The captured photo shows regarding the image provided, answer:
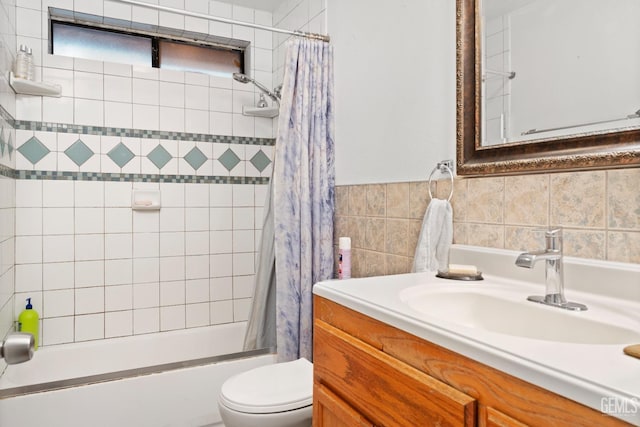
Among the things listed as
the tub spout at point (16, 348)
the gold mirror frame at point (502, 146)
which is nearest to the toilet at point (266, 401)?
the tub spout at point (16, 348)

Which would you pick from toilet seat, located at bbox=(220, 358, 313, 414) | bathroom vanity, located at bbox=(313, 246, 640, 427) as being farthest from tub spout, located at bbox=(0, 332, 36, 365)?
toilet seat, located at bbox=(220, 358, 313, 414)

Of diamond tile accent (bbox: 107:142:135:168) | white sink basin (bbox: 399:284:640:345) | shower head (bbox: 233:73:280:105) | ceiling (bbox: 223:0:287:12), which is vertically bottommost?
white sink basin (bbox: 399:284:640:345)

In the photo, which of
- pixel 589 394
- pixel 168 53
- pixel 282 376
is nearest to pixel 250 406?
pixel 282 376

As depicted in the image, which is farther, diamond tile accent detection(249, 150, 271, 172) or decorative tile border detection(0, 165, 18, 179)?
diamond tile accent detection(249, 150, 271, 172)

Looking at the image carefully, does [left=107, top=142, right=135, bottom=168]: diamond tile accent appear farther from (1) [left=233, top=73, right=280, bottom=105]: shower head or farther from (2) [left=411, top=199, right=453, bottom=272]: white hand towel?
(2) [left=411, top=199, right=453, bottom=272]: white hand towel

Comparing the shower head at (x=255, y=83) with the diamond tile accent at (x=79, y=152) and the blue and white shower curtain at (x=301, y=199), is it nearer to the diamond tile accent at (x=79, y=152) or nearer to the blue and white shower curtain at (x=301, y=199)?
the blue and white shower curtain at (x=301, y=199)

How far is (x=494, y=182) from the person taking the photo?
129 centimetres

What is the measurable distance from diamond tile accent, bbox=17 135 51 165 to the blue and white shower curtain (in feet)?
4.74

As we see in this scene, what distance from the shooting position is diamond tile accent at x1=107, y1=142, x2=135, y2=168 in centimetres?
258

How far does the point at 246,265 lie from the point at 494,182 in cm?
204

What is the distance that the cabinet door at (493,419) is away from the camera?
0.62 meters

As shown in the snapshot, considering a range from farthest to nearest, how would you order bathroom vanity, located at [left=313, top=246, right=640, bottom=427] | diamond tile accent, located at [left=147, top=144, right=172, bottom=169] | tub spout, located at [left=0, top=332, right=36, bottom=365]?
diamond tile accent, located at [left=147, top=144, right=172, bottom=169] → tub spout, located at [left=0, top=332, right=36, bottom=365] → bathroom vanity, located at [left=313, top=246, right=640, bottom=427]

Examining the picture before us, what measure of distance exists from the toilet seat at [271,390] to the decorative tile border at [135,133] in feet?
5.59

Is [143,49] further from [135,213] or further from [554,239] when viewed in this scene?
[554,239]
